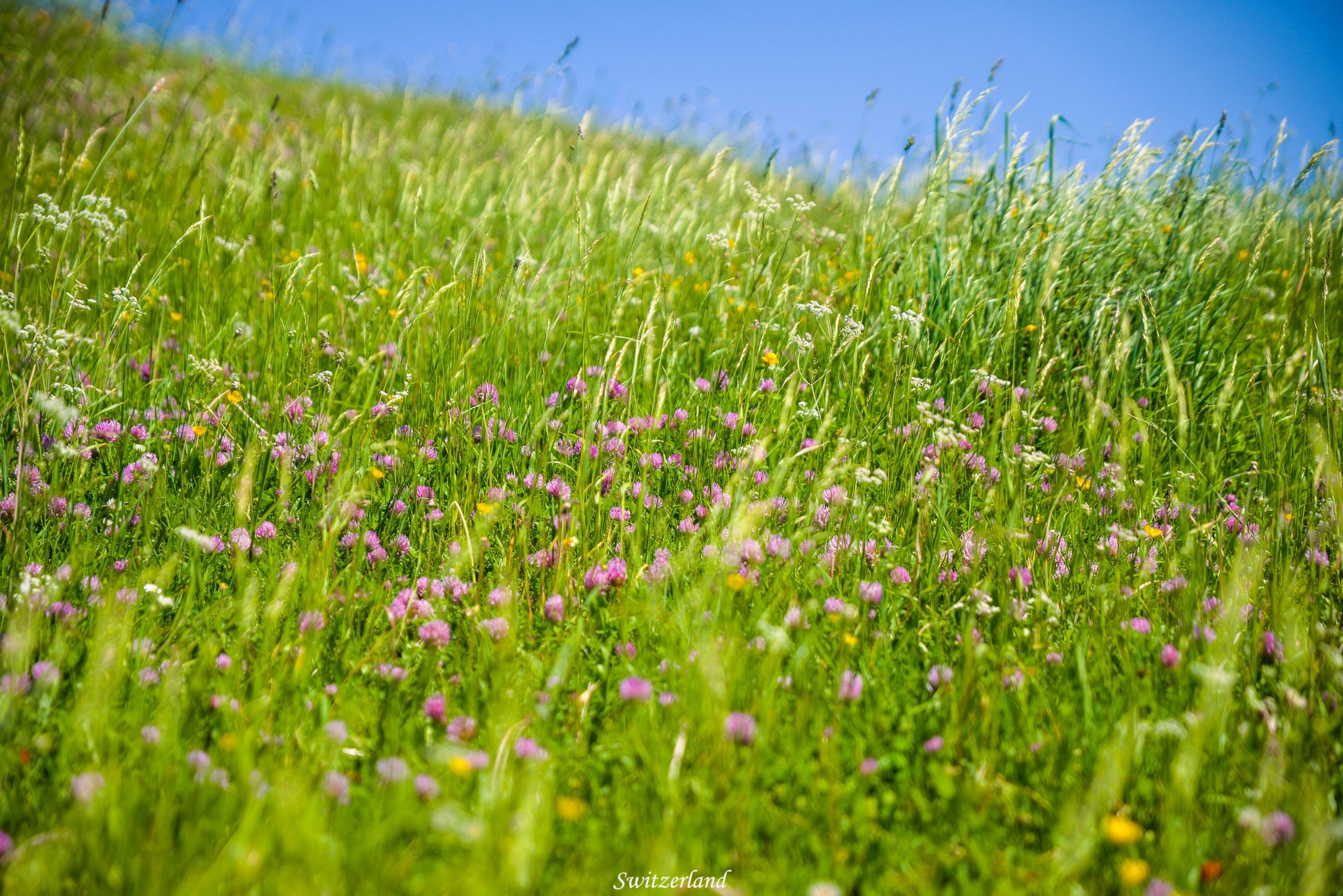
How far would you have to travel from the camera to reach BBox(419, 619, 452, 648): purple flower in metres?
1.67

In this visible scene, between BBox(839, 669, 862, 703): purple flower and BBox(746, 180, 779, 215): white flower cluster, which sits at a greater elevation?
BBox(746, 180, 779, 215): white flower cluster

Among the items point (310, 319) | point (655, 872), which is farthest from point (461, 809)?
point (310, 319)

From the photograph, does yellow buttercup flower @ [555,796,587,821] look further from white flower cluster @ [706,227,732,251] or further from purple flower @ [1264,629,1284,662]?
white flower cluster @ [706,227,732,251]

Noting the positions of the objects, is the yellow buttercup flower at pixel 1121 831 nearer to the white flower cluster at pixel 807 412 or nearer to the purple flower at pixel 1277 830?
the purple flower at pixel 1277 830

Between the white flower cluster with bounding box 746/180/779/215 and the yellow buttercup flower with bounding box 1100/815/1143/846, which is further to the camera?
the white flower cluster with bounding box 746/180/779/215

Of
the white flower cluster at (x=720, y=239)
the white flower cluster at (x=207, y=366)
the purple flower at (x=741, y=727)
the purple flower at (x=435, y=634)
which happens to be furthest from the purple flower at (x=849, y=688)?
the white flower cluster at (x=720, y=239)

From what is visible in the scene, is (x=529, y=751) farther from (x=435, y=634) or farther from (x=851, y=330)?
(x=851, y=330)

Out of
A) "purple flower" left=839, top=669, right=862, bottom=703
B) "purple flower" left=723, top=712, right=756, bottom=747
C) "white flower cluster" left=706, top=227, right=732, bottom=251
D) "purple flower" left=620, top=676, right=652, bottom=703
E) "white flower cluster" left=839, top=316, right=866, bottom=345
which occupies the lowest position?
"purple flower" left=723, top=712, right=756, bottom=747

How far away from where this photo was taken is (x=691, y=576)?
1.95 metres

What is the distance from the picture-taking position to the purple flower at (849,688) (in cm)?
154

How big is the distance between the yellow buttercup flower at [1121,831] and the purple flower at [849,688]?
469mm

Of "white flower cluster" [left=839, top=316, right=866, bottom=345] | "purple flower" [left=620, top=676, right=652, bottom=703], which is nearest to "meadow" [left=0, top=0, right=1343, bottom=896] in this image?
"purple flower" [left=620, top=676, right=652, bottom=703]

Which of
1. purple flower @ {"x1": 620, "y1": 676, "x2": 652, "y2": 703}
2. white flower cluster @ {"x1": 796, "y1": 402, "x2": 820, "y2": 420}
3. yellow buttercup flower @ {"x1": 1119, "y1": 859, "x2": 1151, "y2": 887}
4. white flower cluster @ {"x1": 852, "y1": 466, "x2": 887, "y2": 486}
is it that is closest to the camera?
yellow buttercup flower @ {"x1": 1119, "y1": 859, "x2": 1151, "y2": 887}

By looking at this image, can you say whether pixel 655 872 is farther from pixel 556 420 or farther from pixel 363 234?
pixel 363 234
